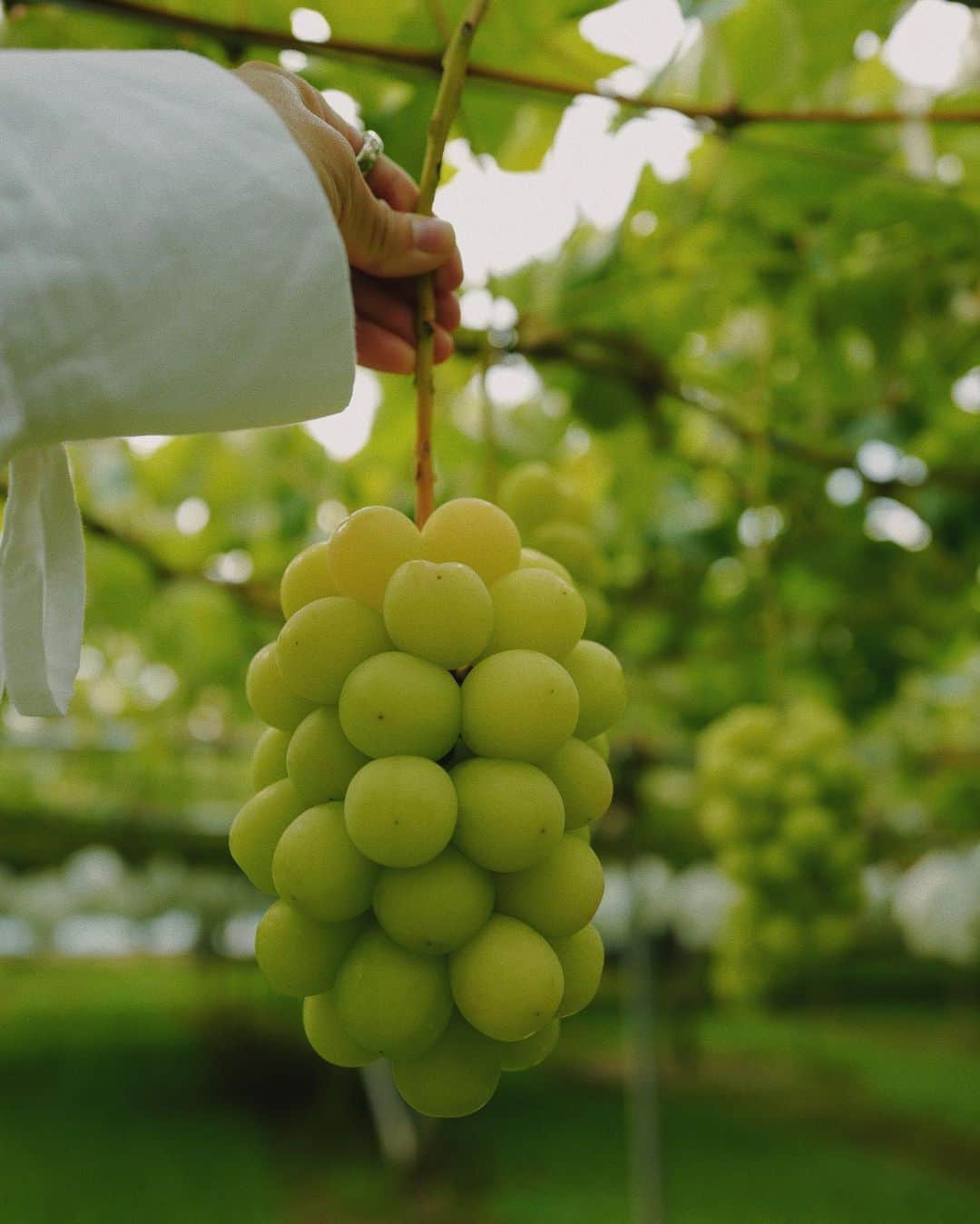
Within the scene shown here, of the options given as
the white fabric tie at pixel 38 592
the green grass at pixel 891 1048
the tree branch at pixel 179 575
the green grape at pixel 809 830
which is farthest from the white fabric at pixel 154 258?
the green grass at pixel 891 1048

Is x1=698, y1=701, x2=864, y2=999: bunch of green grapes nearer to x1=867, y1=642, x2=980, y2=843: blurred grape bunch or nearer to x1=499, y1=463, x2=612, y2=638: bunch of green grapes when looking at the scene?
x1=499, y1=463, x2=612, y2=638: bunch of green grapes

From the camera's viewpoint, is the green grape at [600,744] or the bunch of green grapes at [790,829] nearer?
the green grape at [600,744]

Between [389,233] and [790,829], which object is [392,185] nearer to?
[389,233]

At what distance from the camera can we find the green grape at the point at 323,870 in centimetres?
50

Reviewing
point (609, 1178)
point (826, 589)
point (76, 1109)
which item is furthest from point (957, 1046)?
point (826, 589)

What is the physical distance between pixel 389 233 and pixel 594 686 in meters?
0.26

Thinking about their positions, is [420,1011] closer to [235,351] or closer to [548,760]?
[548,760]

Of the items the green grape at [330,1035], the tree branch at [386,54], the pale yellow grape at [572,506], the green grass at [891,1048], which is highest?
the tree branch at [386,54]

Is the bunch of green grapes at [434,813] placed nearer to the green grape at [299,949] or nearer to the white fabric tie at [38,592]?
the green grape at [299,949]

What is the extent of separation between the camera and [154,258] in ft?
1.57

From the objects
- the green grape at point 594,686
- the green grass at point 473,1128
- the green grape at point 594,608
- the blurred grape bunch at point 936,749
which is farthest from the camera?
the green grass at point 473,1128

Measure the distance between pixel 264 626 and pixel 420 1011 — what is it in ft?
6.43

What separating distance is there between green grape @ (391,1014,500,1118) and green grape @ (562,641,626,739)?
16 centimetres

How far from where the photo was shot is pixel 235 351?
0.50 meters
